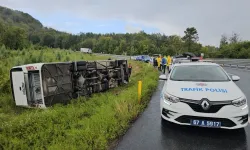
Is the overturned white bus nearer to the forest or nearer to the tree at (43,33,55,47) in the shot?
the forest

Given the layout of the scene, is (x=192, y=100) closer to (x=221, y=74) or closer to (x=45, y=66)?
(x=221, y=74)

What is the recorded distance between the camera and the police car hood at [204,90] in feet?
14.0

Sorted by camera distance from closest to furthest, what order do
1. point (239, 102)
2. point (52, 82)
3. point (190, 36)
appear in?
point (239, 102)
point (52, 82)
point (190, 36)

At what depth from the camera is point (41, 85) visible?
22.3 feet

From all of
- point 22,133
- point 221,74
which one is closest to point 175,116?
point 221,74

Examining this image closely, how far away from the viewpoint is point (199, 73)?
5781 mm

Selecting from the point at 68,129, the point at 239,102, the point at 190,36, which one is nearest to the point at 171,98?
the point at 239,102

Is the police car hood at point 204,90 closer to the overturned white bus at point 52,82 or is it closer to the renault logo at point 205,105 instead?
the renault logo at point 205,105

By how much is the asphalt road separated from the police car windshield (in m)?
1.36

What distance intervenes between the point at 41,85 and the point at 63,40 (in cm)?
9408

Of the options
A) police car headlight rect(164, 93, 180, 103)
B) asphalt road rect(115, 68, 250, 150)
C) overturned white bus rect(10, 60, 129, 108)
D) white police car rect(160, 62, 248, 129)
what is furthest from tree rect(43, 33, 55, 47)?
white police car rect(160, 62, 248, 129)

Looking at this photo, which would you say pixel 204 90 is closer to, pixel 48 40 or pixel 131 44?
pixel 131 44

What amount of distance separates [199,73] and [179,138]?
2.27 m

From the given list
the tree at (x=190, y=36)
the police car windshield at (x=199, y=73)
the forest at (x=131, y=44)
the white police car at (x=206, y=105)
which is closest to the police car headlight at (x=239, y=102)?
the white police car at (x=206, y=105)
